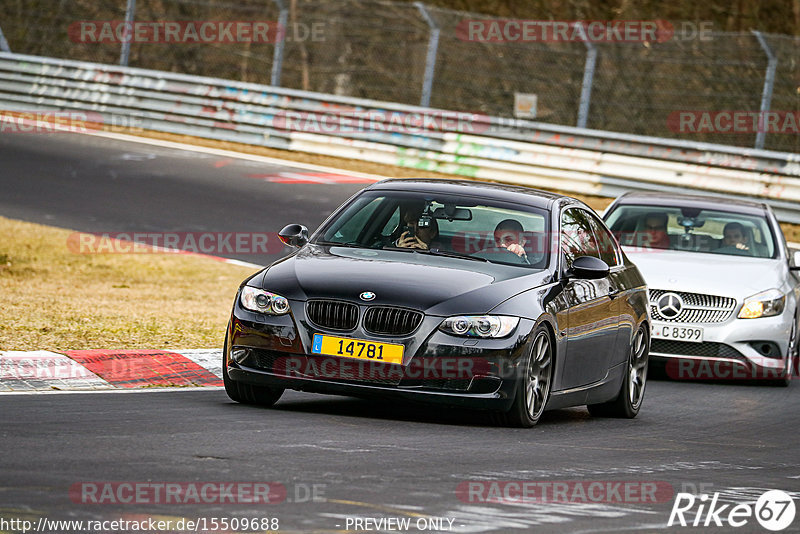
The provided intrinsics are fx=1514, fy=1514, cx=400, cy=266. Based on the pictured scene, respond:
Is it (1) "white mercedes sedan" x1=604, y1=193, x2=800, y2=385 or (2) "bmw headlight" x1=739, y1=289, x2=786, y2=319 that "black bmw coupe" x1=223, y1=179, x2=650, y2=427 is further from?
(2) "bmw headlight" x1=739, y1=289, x2=786, y2=319

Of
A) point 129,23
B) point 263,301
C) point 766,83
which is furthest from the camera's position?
point 129,23

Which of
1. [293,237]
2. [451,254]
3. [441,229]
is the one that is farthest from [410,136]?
[451,254]

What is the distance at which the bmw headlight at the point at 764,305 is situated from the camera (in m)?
12.8

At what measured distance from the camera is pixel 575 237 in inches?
396

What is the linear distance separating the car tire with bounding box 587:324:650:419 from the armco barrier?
1234 cm

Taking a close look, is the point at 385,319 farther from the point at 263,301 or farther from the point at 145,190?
the point at 145,190

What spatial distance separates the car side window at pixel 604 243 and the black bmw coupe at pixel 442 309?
0.37ft

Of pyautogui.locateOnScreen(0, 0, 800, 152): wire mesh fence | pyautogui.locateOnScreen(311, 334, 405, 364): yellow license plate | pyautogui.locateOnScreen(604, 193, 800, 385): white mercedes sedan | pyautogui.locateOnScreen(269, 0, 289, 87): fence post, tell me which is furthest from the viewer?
pyautogui.locateOnScreen(269, 0, 289, 87): fence post

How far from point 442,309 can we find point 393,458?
4.25 ft

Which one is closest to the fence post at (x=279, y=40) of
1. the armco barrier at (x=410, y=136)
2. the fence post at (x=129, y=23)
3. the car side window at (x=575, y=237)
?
the armco barrier at (x=410, y=136)

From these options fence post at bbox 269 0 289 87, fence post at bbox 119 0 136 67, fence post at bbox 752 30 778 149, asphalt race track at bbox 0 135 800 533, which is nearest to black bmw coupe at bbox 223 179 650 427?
asphalt race track at bbox 0 135 800 533

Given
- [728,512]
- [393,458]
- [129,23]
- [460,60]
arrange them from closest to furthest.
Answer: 1. [728,512]
2. [393,458]
3. [129,23]
4. [460,60]

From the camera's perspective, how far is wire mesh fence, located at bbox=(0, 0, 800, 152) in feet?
83.6

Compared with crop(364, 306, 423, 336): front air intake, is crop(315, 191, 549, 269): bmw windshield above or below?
above
